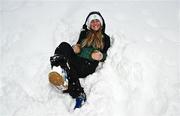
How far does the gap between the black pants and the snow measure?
117 millimetres

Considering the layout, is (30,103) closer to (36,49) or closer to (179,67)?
(36,49)

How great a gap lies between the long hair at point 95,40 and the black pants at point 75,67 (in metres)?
0.24

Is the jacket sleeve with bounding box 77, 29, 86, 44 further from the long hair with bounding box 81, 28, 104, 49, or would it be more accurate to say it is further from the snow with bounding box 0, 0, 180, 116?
the snow with bounding box 0, 0, 180, 116

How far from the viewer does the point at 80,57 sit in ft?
13.6

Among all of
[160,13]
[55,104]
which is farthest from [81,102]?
[160,13]

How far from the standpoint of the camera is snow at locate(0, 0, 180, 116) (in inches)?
151

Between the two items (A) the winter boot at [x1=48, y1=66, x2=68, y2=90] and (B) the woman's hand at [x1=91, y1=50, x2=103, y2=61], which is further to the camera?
(B) the woman's hand at [x1=91, y1=50, x2=103, y2=61]

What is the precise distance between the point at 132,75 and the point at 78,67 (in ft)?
2.32

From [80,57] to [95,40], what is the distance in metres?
0.32

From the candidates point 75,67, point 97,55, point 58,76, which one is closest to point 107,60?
point 97,55

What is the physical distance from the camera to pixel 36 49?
4.83 meters

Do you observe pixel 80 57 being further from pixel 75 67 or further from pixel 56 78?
pixel 56 78

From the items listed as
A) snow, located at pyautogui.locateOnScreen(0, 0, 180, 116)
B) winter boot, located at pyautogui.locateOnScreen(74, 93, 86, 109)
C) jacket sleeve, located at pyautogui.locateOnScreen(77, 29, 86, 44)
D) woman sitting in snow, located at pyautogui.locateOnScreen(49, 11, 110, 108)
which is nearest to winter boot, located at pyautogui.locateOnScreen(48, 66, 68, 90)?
woman sitting in snow, located at pyautogui.locateOnScreen(49, 11, 110, 108)

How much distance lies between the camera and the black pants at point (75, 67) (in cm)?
374
